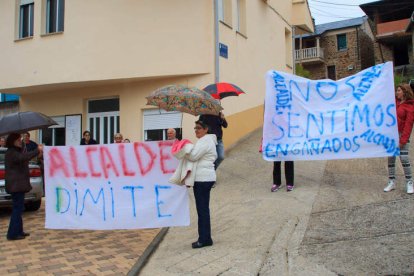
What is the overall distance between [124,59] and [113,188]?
287 inches

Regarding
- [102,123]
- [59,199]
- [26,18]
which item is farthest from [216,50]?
[26,18]

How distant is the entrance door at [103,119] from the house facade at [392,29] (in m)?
26.9

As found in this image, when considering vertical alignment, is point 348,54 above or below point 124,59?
above

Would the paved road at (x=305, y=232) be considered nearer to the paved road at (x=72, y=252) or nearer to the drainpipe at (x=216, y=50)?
the paved road at (x=72, y=252)

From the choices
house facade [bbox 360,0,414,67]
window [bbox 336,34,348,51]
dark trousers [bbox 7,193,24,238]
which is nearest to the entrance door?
dark trousers [bbox 7,193,24,238]

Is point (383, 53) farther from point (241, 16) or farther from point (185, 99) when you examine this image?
point (185, 99)

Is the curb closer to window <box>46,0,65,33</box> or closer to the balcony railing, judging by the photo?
window <box>46,0,65,33</box>

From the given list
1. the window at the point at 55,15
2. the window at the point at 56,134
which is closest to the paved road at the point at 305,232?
the window at the point at 56,134

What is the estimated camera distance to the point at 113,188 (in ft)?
21.5

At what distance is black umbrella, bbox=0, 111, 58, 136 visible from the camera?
6617 millimetres

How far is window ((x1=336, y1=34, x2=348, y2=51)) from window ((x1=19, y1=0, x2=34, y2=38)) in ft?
97.9

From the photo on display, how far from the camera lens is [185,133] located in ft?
41.8

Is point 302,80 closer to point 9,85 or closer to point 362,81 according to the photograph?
point 362,81

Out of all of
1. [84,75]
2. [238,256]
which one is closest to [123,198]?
[238,256]
